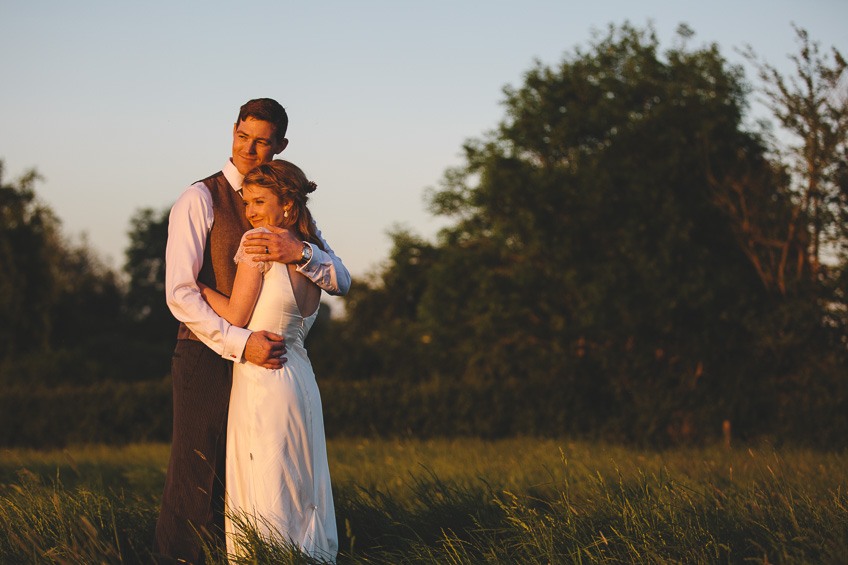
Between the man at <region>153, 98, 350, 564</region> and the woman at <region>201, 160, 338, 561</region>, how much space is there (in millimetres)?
92

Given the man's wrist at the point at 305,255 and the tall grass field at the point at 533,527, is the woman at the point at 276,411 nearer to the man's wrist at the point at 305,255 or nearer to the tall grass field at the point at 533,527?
the man's wrist at the point at 305,255

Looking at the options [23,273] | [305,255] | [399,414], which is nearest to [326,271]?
[305,255]

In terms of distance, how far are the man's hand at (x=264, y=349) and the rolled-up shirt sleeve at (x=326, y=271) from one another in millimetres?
369

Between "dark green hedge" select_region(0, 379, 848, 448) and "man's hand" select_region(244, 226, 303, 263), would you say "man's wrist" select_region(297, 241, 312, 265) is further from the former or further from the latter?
"dark green hedge" select_region(0, 379, 848, 448)

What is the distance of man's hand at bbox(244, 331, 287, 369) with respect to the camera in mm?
3828

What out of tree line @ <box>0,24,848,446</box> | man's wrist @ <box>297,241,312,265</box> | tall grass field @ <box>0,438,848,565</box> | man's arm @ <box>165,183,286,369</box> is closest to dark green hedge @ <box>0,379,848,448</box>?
tree line @ <box>0,24,848,446</box>

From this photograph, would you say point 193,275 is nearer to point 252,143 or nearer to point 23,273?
point 252,143

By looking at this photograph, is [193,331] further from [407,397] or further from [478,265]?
[478,265]

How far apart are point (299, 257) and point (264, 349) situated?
479 millimetres

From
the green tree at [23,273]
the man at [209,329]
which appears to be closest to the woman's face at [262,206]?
the man at [209,329]

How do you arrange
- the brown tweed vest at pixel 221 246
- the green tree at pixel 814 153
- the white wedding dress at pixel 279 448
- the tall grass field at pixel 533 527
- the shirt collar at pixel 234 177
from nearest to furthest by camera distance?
the tall grass field at pixel 533 527 < the white wedding dress at pixel 279 448 < the brown tweed vest at pixel 221 246 < the shirt collar at pixel 234 177 < the green tree at pixel 814 153

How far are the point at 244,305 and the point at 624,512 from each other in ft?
6.79

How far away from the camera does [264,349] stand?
→ 3.83 m

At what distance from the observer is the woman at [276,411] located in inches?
150
